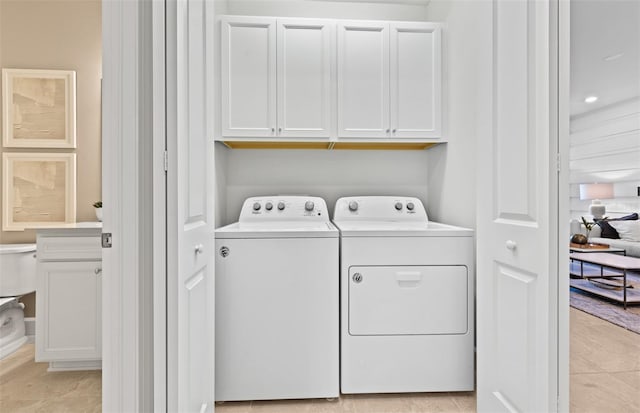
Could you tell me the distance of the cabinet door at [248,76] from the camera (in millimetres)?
2184

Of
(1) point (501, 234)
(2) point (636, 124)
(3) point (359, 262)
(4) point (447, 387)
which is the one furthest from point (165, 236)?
(4) point (447, 387)

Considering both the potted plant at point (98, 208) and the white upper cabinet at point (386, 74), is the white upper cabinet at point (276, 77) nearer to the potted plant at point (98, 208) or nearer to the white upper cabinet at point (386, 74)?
the white upper cabinet at point (386, 74)

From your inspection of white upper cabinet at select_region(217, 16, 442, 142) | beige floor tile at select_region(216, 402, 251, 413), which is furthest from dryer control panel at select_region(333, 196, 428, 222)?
beige floor tile at select_region(216, 402, 251, 413)

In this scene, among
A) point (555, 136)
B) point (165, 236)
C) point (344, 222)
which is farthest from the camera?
point (344, 222)

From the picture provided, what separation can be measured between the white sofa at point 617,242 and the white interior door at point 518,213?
12 centimetres

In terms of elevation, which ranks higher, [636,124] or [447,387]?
[636,124]

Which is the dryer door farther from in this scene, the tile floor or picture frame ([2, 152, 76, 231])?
picture frame ([2, 152, 76, 231])

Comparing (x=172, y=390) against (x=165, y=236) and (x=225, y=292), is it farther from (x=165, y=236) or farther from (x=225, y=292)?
(x=225, y=292)

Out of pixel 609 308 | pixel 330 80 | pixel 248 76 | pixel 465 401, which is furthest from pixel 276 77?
pixel 465 401

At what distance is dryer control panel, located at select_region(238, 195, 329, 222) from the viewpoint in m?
2.30

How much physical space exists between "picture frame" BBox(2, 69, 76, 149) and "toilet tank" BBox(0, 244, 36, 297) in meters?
0.75

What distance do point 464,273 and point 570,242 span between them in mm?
695

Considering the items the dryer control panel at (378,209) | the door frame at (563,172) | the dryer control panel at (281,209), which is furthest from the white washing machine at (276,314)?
the door frame at (563,172)

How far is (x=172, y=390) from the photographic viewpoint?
3.41ft
